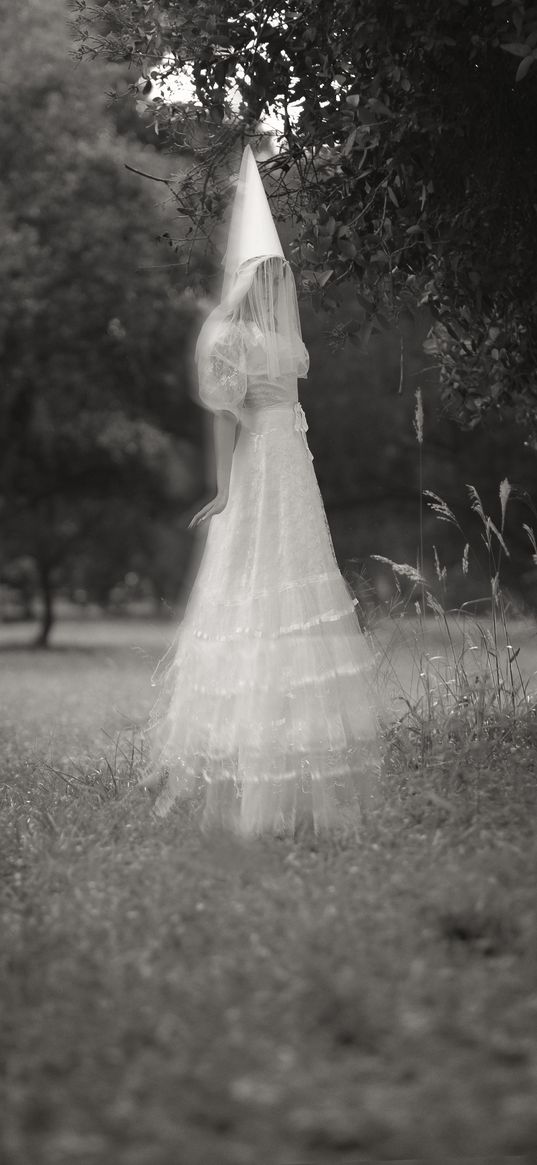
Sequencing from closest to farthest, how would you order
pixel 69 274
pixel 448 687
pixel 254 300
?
pixel 254 300 < pixel 448 687 < pixel 69 274

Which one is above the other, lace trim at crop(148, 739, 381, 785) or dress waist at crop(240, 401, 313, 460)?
dress waist at crop(240, 401, 313, 460)

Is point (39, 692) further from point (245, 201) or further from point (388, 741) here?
point (245, 201)

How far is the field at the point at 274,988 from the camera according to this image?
2219mm

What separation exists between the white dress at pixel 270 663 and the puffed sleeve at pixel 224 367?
0.03 ft

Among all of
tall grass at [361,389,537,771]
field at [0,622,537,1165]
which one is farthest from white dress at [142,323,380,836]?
tall grass at [361,389,537,771]

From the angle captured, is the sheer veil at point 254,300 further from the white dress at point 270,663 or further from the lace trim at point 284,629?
the lace trim at point 284,629

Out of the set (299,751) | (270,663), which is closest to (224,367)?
(270,663)

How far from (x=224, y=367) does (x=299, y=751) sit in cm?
160

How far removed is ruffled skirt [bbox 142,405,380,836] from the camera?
4.43 metres

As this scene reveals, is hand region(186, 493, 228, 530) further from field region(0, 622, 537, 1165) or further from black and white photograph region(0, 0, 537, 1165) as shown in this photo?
field region(0, 622, 537, 1165)

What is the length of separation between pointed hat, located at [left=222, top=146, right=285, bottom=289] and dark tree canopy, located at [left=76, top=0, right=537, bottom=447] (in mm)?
531

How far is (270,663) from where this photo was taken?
4.50 metres

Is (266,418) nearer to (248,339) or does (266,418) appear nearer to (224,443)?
(224,443)

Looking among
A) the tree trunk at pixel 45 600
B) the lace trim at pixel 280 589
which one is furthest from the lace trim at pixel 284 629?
the tree trunk at pixel 45 600
